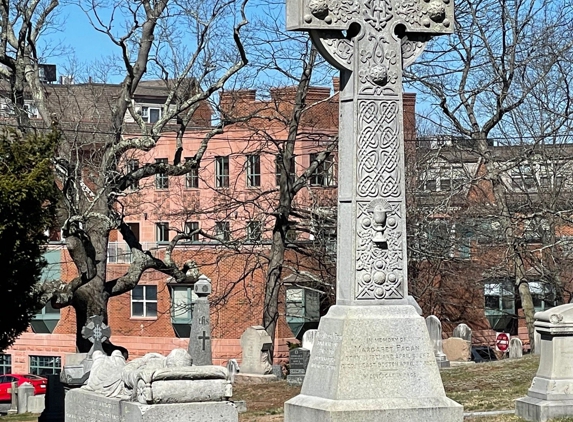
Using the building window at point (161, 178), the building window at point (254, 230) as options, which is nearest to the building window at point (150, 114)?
the building window at point (161, 178)

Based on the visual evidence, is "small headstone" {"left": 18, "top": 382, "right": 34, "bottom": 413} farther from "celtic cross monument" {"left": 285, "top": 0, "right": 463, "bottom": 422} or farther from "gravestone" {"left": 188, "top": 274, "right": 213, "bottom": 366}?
"celtic cross monument" {"left": 285, "top": 0, "right": 463, "bottom": 422}

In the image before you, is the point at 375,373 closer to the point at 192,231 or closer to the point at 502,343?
the point at 192,231

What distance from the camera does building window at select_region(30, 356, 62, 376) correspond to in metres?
47.0

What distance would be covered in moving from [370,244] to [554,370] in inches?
169

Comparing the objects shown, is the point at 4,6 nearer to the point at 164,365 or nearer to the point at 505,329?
the point at 164,365

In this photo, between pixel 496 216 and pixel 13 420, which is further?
pixel 496 216

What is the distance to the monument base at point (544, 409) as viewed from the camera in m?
13.3

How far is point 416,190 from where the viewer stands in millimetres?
32719

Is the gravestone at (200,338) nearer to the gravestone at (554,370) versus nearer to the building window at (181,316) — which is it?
the gravestone at (554,370)

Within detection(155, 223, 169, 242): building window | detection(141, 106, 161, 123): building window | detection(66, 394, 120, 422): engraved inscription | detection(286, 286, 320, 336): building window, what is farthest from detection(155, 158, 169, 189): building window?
detection(141, 106, 161, 123): building window

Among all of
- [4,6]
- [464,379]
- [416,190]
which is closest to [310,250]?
[416,190]

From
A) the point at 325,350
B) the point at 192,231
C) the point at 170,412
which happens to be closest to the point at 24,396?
the point at 192,231

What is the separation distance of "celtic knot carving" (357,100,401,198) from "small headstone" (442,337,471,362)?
18688mm

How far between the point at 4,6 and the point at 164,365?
59.0ft
